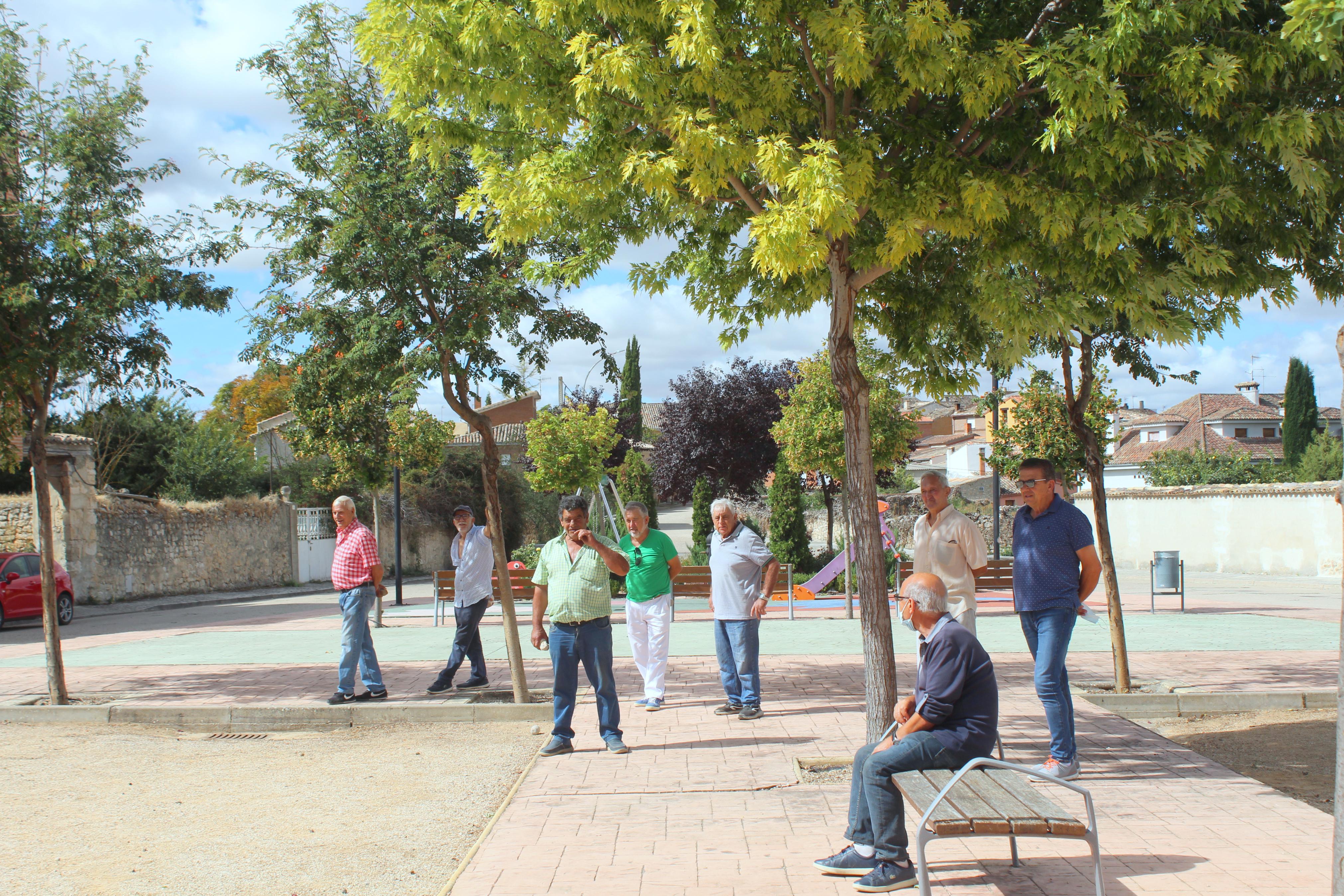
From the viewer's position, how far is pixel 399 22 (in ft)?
19.5

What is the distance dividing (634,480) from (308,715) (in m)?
17.4

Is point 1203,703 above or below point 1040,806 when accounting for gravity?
below

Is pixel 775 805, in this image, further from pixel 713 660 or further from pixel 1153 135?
pixel 713 660

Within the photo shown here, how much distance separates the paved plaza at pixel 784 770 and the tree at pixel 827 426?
493 cm

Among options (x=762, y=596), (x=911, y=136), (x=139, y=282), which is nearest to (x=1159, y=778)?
(x=762, y=596)

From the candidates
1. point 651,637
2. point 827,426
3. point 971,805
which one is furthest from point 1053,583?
point 827,426

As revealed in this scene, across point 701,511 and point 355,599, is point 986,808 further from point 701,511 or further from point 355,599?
point 701,511


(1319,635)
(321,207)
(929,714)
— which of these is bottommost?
(1319,635)

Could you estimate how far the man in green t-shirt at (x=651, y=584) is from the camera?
26.1 feet

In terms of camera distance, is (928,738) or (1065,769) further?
(1065,769)

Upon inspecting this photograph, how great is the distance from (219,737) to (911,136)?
22.7ft

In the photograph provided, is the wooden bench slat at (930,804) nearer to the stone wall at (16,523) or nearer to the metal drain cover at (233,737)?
the metal drain cover at (233,737)

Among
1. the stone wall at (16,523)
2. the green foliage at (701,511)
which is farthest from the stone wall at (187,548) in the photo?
the green foliage at (701,511)

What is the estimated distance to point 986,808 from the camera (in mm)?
3625
